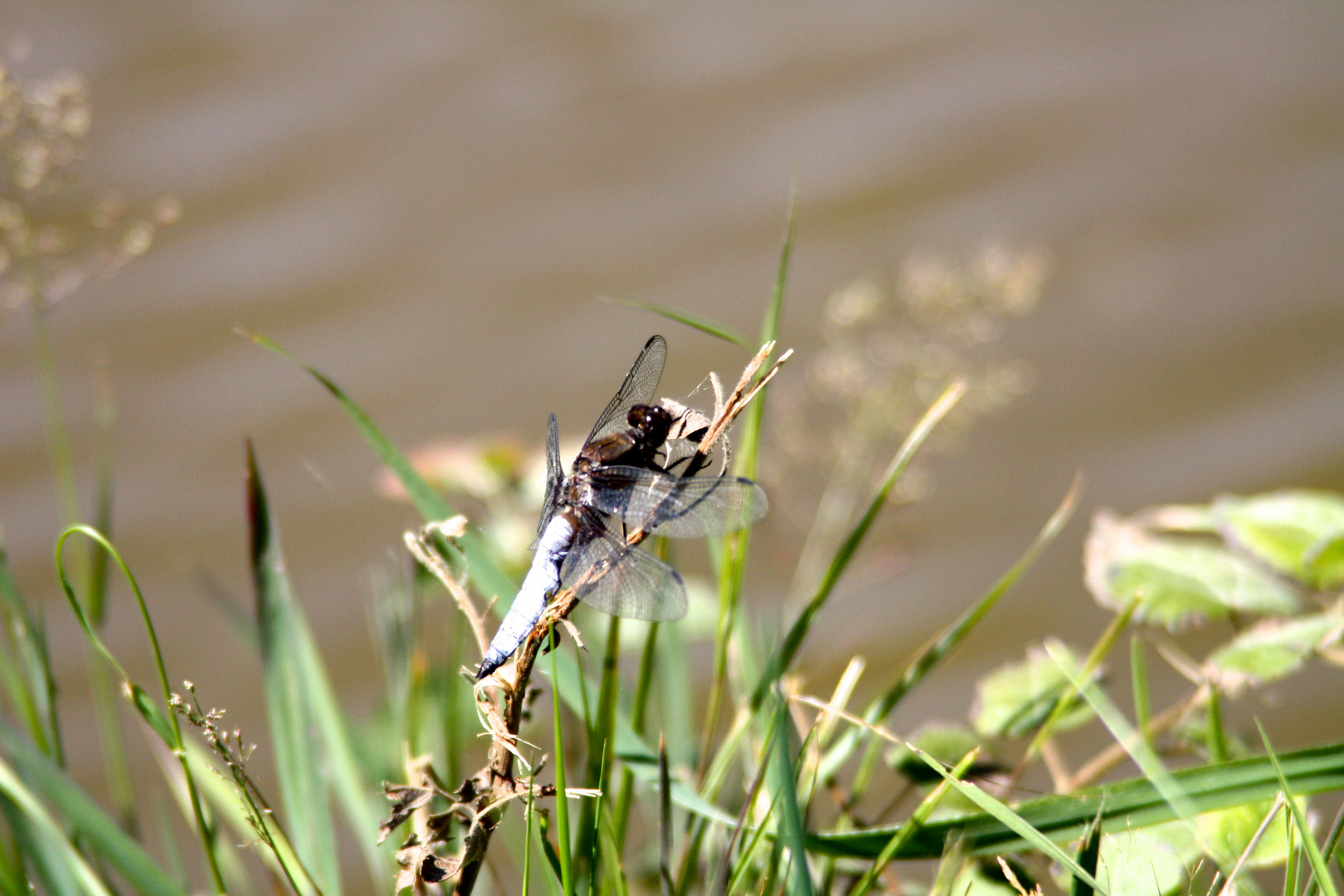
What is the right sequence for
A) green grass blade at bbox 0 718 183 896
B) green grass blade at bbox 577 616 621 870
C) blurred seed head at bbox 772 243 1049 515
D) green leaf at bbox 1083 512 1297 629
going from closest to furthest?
green grass blade at bbox 0 718 183 896 → green grass blade at bbox 577 616 621 870 → green leaf at bbox 1083 512 1297 629 → blurred seed head at bbox 772 243 1049 515

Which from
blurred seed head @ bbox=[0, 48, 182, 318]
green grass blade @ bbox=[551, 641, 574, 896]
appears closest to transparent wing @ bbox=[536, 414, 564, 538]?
green grass blade @ bbox=[551, 641, 574, 896]

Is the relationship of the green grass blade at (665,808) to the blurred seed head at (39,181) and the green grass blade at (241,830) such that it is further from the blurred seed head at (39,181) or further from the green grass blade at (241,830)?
the blurred seed head at (39,181)

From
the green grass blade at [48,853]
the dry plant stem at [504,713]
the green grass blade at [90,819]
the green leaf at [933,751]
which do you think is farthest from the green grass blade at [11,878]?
the green leaf at [933,751]

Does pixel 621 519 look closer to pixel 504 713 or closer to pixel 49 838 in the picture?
pixel 504 713

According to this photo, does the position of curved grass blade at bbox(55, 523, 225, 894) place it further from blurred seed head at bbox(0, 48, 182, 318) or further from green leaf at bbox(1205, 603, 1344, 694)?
green leaf at bbox(1205, 603, 1344, 694)

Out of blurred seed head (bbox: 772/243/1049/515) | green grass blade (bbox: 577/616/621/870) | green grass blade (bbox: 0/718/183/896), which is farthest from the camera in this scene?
blurred seed head (bbox: 772/243/1049/515)
